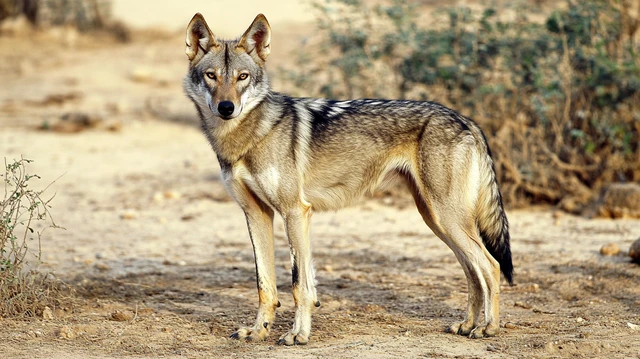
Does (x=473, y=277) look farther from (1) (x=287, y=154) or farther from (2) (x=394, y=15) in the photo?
(2) (x=394, y=15)

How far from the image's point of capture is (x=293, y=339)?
5.30 metres

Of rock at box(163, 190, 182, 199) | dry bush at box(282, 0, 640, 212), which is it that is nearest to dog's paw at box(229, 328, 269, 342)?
dry bush at box(282, 0, 640, 212)

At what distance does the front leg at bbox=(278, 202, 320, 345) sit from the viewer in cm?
533

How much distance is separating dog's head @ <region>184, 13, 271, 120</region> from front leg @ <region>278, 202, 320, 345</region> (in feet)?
2.47

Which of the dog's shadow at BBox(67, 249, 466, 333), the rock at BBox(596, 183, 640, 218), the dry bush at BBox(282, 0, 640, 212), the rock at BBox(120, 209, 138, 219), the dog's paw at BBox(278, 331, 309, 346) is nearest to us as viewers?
the dog's paw at BBox(278, 331, 309, 346)

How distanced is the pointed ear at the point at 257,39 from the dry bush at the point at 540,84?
165 inches

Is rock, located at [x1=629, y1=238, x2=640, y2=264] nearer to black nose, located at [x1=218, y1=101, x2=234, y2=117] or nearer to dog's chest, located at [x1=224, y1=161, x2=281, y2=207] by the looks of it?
dog's chest, located at [x1=224, y1=161, x2=281, y2=207]

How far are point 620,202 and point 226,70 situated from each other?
4964mm

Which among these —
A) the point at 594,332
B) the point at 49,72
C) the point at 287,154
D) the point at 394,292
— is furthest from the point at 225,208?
the point at 49,72

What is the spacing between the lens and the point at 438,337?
541 centimetres

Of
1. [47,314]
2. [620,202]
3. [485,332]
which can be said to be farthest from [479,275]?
[620,202]

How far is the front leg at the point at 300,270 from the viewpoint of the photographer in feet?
17.5

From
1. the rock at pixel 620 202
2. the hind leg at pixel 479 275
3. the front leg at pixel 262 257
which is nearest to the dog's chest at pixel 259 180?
the front leg at pixel 262 257

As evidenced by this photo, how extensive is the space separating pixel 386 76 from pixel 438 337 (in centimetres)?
568
